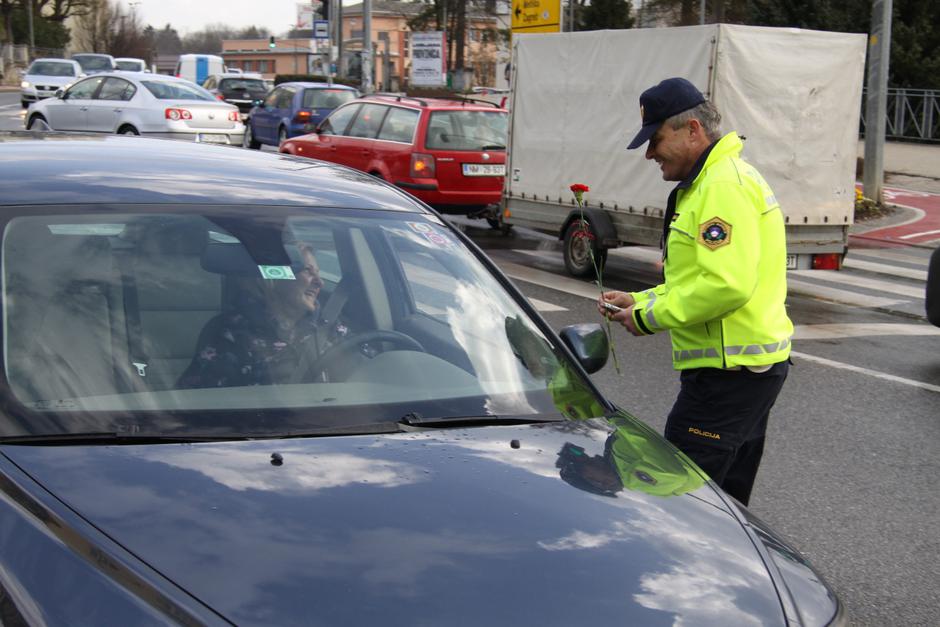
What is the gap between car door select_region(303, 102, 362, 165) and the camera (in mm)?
16547

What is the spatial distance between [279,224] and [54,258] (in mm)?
621

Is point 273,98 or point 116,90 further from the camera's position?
point 273,98

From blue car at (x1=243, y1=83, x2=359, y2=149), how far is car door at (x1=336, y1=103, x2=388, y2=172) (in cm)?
932

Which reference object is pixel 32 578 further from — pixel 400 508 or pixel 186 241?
pixel 186 241

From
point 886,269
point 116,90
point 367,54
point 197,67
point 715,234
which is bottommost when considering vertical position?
point 886,269

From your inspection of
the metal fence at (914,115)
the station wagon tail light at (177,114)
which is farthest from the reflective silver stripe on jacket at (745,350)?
the metal fence at (914,115)

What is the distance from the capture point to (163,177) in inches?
138

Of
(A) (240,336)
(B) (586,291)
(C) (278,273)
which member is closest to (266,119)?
(B) (586,291)

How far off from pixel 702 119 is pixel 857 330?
6982 mm

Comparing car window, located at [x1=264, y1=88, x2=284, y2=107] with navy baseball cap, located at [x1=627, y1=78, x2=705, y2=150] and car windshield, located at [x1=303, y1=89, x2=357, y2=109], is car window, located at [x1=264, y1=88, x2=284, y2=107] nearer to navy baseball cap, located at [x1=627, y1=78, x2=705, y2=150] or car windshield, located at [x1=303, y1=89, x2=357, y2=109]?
car windshield, located at [x1=303, y1=89, x2=357, y2=109]

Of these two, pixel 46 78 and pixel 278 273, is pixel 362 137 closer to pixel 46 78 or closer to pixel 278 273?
pixel 278 273

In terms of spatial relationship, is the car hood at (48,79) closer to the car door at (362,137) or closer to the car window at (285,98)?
the car window at (285,98)

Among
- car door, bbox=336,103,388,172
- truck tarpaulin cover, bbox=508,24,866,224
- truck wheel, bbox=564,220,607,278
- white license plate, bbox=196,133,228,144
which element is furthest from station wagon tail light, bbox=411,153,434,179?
white license plate, bbox=196,133,228,144

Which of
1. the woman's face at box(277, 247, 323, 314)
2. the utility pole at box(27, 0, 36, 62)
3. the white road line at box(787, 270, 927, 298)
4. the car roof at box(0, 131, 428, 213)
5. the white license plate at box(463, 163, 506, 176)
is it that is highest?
the utility pole at box(27, 0, 36, 62)
